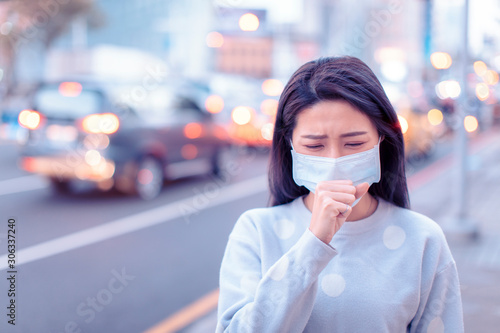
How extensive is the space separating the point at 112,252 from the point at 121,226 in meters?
1.17

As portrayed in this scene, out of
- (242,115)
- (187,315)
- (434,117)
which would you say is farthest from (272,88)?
(187,315)

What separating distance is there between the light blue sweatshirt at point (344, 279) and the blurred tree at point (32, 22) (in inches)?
934

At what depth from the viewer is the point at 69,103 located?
28.2ft

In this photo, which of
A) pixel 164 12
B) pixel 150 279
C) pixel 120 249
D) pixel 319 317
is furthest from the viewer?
pixel 164 12

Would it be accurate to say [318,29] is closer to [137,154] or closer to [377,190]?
[137,154]

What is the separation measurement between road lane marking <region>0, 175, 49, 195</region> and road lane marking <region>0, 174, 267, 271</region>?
2.51m

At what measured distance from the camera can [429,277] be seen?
5.25ft

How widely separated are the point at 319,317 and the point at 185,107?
29.0 ft

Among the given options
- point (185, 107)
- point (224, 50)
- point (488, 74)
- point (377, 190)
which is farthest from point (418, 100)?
point (224, 50)

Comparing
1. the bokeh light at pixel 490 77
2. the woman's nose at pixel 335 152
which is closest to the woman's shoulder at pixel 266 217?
the woman's nose at pixel 335 152

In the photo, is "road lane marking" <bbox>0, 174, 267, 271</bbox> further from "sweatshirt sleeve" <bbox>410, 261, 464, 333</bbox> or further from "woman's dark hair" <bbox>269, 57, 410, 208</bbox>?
"sweatshirt sleeve" <bbox>410, 261, 464, 333</bbox>

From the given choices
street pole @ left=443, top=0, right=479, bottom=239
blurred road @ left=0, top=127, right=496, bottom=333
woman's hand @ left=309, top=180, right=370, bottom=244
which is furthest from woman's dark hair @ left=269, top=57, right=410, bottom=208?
street pole @ left=443, top=0, right=479, bottom=239

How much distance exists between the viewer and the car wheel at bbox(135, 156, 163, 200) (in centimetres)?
896

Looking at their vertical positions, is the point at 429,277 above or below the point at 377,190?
below
